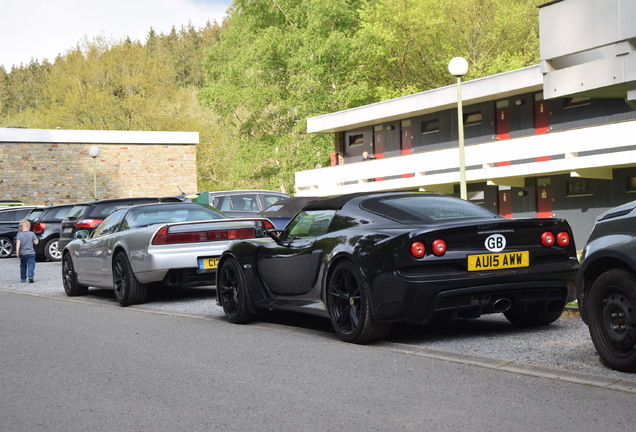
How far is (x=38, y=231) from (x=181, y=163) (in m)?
25.8

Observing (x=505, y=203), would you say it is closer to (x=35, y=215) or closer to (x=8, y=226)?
(x=35, y=215)

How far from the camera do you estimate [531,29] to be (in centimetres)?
5041

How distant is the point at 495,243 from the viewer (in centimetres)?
757

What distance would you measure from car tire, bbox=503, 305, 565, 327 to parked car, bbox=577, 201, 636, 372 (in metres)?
1.84

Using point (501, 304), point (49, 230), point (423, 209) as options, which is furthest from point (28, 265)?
point (501, 304)

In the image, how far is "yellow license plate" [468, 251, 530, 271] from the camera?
7.48m

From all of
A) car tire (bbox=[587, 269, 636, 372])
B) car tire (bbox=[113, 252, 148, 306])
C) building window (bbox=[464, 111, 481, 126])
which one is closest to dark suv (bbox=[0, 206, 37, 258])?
building window (bbox=[464, 111, 481, 126])

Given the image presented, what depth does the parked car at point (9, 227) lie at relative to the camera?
2947cm

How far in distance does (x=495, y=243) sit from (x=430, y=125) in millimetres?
32174

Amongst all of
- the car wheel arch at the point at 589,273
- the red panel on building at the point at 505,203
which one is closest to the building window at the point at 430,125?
the red panel on building at the point at 505,203

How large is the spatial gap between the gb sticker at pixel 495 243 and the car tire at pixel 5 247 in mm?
25002

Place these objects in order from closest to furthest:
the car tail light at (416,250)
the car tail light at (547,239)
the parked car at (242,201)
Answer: the car tail light at (416,250) < the car tail light at (547,239) < the parked car at (242,201)

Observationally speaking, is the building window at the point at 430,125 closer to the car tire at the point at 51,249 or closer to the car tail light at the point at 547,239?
the car tire at the point at 51,249

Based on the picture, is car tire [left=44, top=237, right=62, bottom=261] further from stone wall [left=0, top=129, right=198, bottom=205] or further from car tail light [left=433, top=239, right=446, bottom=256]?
stone wall [left=0, top=129, right=198, bottom=205]
